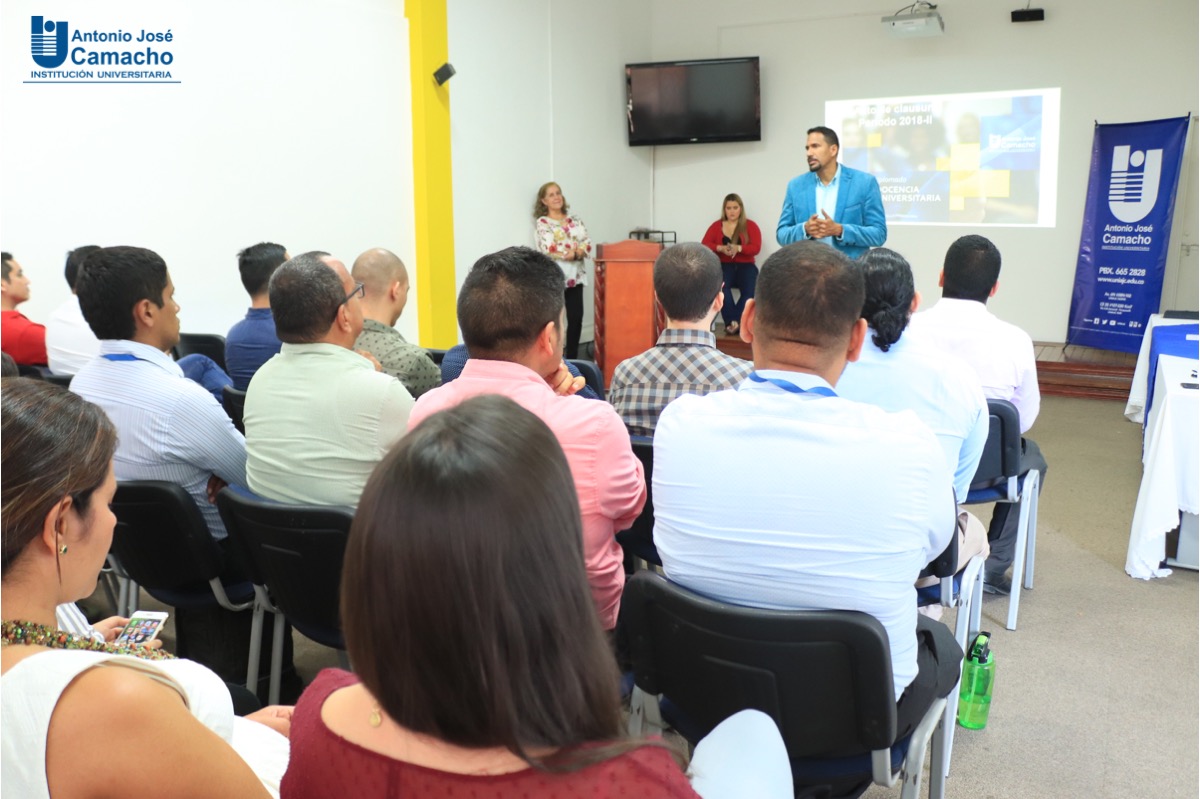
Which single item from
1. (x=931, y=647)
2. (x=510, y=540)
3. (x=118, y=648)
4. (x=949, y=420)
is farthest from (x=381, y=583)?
(x=949, y=420)

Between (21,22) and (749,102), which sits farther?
(749,102)

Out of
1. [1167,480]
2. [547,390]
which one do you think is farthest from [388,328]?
[1167,480]

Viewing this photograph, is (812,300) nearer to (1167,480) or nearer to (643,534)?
(643,534)

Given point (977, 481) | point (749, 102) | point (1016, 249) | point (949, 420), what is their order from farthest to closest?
point (749, 102), point (1016, 249), point (977, 481), point (949, 420)

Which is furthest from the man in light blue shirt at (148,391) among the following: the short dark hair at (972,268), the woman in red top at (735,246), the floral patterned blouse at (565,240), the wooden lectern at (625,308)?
the woman in red top at (735,246)

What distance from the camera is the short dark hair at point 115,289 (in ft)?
7.79

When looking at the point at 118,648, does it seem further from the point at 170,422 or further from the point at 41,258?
the point at 41,258

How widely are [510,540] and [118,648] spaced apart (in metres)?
0.83

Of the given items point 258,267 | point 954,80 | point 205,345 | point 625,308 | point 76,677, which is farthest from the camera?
point 954,80

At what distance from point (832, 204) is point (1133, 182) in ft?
12.3

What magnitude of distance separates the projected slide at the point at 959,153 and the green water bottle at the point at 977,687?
674 cm

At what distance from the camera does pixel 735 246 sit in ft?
28.9

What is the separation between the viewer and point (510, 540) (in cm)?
74

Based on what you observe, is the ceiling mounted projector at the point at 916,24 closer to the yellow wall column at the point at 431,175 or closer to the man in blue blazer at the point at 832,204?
the man in blue blazer at the point at 832,204
